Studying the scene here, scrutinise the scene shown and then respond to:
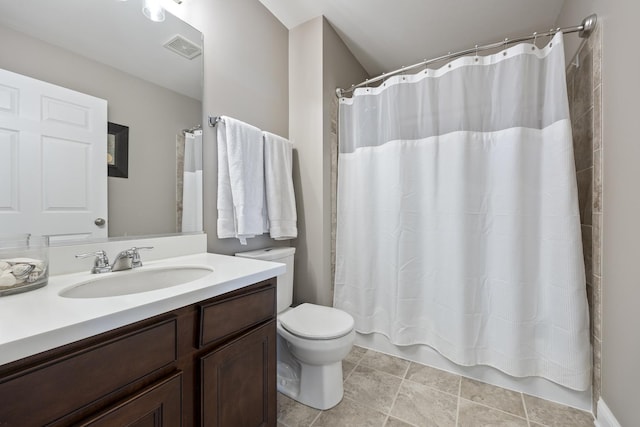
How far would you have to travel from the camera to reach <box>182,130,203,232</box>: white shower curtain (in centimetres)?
137

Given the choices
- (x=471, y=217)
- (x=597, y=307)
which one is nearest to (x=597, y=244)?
(x=597, y=307)

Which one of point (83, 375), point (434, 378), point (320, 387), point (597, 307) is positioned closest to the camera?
point (83, 375)

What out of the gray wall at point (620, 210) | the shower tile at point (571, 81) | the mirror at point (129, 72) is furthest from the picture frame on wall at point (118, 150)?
the shower tile at point (571, 81)

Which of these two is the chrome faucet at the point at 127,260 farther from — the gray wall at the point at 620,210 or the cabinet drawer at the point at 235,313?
the gray wall at the point at 620,210

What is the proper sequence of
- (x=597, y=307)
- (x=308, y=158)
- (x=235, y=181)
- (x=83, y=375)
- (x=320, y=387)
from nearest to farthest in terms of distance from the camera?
(x=83, y=375)
(x=597, y=307)
(x=320, y=387)
(x=235, y=181)
(x=308, y=158)

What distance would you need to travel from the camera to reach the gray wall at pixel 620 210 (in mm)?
993

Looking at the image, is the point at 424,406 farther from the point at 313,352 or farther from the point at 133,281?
the point at 133,281

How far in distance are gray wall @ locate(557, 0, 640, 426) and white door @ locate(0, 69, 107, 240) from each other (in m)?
2.08

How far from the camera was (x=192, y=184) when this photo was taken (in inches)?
54.9

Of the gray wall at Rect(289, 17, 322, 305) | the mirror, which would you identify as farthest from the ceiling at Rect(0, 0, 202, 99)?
the gray wall at Rect(289, 17, 322, 305)

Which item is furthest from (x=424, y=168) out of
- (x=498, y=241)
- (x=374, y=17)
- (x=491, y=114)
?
(x=374, y=17)

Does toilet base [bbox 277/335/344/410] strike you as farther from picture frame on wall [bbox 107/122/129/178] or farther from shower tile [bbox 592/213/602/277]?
shower tile [bbox 592/213/602/277]

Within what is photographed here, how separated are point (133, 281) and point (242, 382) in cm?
57

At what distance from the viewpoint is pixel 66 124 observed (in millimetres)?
985
